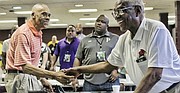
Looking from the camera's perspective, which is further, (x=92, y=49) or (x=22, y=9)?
(x=22, y=9)

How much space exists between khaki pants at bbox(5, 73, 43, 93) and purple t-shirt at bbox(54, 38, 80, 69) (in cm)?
315

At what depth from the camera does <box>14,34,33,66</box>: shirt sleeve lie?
3150 mm

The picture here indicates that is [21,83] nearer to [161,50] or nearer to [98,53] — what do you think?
[161,50]

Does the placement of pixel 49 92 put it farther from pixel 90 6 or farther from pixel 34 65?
pixel 90 6

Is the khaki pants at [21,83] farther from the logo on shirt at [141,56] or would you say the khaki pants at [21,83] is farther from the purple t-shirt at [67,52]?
the purple t-shirt at [67,52]

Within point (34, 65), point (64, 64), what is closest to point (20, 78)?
point (34, 65)

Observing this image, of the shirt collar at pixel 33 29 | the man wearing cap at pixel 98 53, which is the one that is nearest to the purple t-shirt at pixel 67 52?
the man wearing cap at pixel 98 53

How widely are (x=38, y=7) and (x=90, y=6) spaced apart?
10.3m

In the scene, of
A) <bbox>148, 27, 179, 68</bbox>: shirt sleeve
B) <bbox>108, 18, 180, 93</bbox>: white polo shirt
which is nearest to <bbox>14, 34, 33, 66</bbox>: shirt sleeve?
<bbox>108, 18, 180, 93</bbox>: white polo shirt

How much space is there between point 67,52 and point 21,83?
3.36 m

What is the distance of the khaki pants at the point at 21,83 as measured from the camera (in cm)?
325

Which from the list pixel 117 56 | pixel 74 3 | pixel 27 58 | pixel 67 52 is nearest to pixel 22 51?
pixel 27 58

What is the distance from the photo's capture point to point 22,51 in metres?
3.14

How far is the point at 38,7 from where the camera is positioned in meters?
3.38
